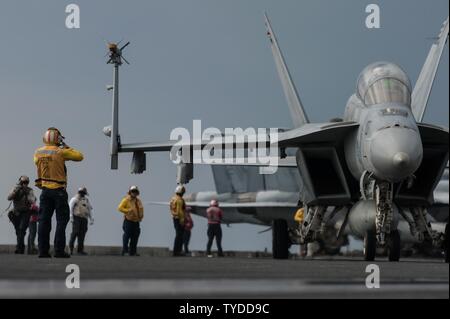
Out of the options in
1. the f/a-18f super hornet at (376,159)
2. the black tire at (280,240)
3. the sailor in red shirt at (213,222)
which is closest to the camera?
the f/a-18f super hornet at (376,159)

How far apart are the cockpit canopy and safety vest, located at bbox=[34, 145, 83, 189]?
15.8 feet

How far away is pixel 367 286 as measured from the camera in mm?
6062

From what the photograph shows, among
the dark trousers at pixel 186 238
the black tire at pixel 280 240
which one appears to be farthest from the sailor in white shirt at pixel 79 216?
the dark trousers at pixel 186 238

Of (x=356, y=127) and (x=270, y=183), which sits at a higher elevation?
(x=270, y=183)

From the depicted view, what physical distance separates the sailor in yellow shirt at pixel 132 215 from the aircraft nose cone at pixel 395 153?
855 cm

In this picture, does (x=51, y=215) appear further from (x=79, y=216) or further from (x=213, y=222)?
(x=213, y=222)

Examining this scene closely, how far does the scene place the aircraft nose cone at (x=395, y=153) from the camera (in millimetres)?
12461

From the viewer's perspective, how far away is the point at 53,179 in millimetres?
12891

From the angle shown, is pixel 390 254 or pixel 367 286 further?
pixel 390 254

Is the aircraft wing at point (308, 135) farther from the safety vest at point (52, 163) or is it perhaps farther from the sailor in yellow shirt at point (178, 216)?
the sailor in yellow shirt at point (178, 216)

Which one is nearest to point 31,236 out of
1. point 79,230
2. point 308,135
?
point 79,230

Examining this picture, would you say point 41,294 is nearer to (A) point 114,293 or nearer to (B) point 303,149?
(A) point 114,293
